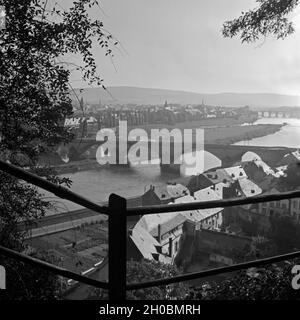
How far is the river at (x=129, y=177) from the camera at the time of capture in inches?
116

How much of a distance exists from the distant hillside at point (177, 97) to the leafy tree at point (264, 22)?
69 centimetres

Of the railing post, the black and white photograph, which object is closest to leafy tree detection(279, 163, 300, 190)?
the black and white photograph

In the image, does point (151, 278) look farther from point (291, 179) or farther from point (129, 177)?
point (291, 179)

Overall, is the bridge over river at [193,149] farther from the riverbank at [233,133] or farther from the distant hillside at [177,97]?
the distant hillside at [177,97]

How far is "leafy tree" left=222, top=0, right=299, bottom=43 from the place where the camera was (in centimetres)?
302

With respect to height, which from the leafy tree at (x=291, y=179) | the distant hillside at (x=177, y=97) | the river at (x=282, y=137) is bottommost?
the leafy tree at (x=291, y=179)

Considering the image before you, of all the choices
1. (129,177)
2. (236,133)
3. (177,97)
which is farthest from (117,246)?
(236,133)

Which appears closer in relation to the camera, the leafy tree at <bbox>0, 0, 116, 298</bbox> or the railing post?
the railing post

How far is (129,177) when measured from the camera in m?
3.56

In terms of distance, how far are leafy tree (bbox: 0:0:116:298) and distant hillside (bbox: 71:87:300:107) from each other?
165 millimetres

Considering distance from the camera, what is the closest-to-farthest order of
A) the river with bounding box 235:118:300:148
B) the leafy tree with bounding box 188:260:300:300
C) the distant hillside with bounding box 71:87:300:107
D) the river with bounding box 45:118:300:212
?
the leafy tree with bounding box 188:260:300:300, the distant hillside with bounding box 71:87:300:107, the river with bounding box 45:118:300:212, the river with bounding box 235:118:300:148

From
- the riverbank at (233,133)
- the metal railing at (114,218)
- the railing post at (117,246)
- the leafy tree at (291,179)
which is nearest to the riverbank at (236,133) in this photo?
the riverbank at (233,133)

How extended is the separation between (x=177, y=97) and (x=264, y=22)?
1.07 m

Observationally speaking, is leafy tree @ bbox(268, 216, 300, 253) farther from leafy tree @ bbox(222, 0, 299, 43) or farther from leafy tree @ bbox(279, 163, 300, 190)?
leafy tree @ bbox(222, 0, 299, 43)
